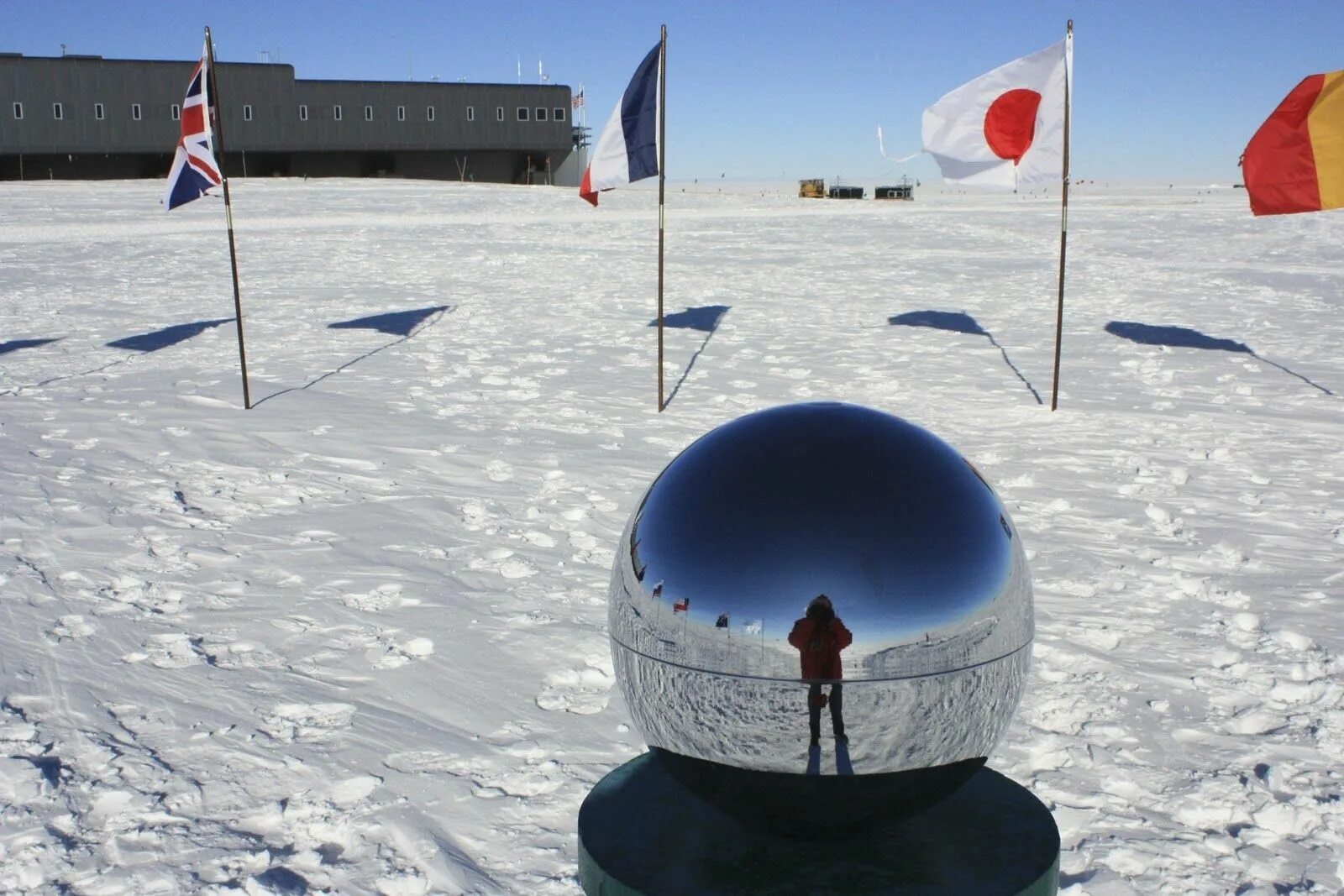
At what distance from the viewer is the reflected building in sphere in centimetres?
198

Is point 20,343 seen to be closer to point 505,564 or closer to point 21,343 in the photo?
point 21,343

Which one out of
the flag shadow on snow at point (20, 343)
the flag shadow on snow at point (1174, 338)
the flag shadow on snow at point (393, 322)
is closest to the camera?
the flag shadow on snow at point (20, 343)

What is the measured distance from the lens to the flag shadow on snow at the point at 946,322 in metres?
13.3

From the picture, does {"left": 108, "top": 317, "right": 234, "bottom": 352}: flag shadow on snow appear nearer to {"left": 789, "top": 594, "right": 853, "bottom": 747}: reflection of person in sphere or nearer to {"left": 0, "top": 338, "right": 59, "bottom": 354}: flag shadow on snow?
{"left": 0, "top": 338, "right": 59, "bottom": 354}: flag shadow on snow

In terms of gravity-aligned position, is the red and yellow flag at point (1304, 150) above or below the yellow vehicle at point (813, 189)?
below

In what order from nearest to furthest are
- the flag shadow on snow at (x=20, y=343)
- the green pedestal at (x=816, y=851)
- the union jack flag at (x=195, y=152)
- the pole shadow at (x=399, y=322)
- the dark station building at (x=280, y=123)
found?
the green pedestal at (x=816, y=851) < the union jack flag at (x=195, y=152) < the flag shadow on snow at (x=20, y=343) < the pole shadow at (x=399, y=322) < the dark station building at (x=280, y=123)

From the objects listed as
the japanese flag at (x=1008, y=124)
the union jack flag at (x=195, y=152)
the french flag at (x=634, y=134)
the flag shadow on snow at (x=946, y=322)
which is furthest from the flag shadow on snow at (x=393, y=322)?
the japanese flag at (x=1008, y=124)

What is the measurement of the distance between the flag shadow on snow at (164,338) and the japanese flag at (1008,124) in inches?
330

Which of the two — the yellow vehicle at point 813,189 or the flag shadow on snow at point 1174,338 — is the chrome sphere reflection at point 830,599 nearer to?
the flag shadow on snow at point 1174,338

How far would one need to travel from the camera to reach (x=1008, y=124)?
9422 mm

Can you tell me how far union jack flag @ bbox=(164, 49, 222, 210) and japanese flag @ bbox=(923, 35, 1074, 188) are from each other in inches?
239

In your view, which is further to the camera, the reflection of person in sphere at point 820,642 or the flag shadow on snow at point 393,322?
the flag shadow on snow at point 393,322

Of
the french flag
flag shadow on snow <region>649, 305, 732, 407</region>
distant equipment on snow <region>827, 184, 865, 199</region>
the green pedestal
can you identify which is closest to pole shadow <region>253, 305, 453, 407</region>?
flag shadow on snow <region>649, 305, 732, 407</region>

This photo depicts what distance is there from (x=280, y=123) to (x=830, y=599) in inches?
2302
